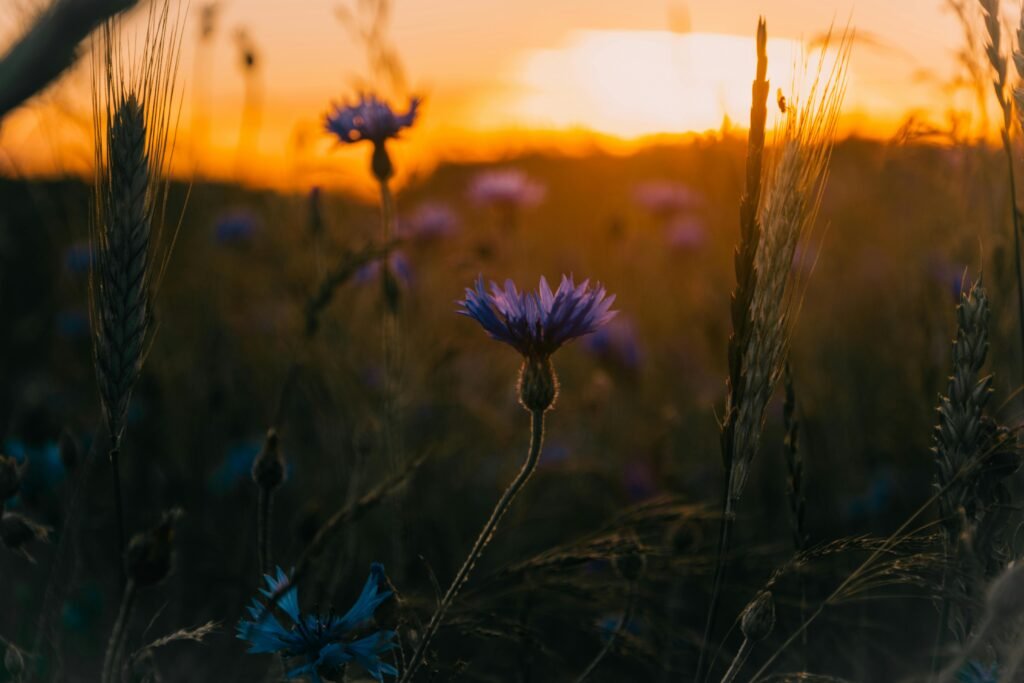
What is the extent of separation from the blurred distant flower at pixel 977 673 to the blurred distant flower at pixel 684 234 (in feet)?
10.9

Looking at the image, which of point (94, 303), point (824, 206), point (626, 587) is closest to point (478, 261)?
point (626, 587)

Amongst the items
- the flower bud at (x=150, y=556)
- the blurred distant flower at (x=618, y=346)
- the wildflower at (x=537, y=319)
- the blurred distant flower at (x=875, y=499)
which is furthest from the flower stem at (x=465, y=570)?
the blurred distant flower at (x=618, y=346)

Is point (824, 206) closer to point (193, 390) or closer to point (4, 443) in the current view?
point (193, 390)

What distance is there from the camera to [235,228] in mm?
4438

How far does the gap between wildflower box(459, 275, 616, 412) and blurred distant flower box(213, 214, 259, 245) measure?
326 cm

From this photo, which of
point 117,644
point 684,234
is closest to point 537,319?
point 117,644

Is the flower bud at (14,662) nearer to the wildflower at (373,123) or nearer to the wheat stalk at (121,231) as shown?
the wheat stalk at (121,231)

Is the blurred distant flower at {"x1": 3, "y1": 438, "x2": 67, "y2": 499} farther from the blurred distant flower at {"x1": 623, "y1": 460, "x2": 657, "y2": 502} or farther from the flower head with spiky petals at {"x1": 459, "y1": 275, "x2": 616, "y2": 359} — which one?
the blurred distant flower at {"x1": 623, "y1": 460, "x2": 657, "y2": 502}

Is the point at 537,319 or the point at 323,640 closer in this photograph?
the point at 323,640

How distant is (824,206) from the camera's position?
18.2 ft

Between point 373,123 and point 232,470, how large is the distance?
1069 mm

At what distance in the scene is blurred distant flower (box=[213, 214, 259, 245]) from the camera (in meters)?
4.39

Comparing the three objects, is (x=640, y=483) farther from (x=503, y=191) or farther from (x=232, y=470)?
(x=503, y=191)

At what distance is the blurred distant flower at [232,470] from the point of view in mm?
2744
